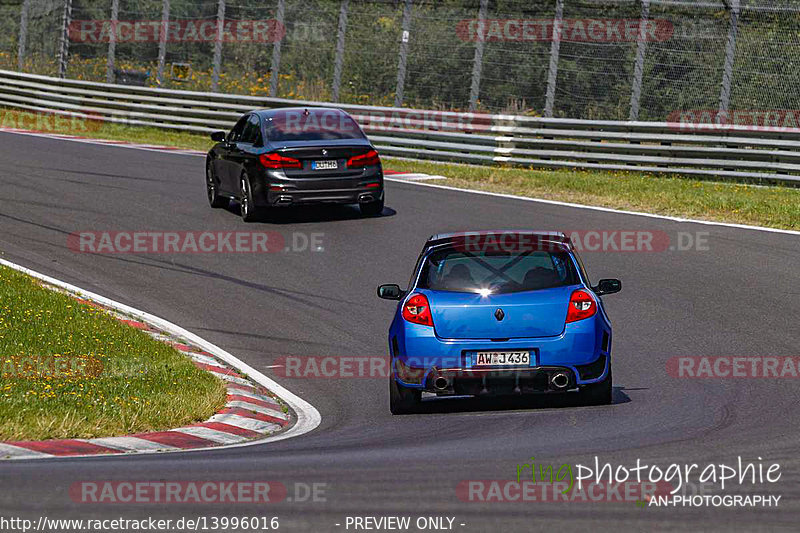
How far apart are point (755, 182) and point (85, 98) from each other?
18287 mm

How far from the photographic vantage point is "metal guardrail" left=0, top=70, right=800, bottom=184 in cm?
2323

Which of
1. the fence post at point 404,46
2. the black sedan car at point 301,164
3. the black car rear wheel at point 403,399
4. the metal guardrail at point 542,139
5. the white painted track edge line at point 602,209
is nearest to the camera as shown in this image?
the black car rear wheel at point 403,399

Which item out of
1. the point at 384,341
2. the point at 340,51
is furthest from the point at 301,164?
the point at 340,51

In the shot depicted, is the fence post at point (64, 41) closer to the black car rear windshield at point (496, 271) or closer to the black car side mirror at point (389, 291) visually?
the black car side mirror at point (389, 291)

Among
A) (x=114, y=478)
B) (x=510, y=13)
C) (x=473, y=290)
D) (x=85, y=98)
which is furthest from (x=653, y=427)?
(x=85, y=98)

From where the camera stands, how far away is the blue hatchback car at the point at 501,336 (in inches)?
385

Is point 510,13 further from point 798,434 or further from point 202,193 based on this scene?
point 798,434

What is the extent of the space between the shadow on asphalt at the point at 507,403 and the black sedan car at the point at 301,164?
29.2 feet

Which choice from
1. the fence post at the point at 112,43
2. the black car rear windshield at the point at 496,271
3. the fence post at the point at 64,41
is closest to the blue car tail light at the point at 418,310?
the black car rear windshield at the point at 496,271

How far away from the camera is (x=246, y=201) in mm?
19938

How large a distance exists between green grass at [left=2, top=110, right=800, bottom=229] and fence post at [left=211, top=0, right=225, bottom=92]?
6.46 m
